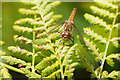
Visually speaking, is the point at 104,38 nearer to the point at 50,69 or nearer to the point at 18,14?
the point at 50,69

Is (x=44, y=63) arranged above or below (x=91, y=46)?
below

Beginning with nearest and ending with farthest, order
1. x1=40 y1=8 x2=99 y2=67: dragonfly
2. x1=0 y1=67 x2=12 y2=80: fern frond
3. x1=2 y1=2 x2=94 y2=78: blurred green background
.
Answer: x1=0 y1=67 x2=12 y2=80: fern frond → x1=40 y1=8 x2=99 y2=67: dragonfly → x1=2 y1=2 x2=94 y2=78: blurred green background

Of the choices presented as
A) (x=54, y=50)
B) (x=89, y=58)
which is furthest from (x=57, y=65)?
(x=89, y=58)

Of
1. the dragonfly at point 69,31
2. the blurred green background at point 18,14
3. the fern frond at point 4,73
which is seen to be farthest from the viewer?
the blurred green background at point 18,14

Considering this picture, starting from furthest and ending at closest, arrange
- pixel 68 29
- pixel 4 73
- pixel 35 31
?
pixel 68 29 < pixel 35 31 < pixel 4 73

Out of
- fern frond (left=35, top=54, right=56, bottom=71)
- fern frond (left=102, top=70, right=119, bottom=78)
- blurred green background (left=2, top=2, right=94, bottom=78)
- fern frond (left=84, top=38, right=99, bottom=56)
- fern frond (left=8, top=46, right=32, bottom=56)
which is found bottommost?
fern frond (left=102, top=70, right=119, bottom=78)

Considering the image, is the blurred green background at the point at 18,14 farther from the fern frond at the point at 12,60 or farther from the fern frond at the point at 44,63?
the fern frond at the point at 44,63

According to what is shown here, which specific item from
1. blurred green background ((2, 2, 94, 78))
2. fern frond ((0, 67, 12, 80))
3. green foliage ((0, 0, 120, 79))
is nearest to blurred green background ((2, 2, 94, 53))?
blurred green background ((2, 2, 94, 78))

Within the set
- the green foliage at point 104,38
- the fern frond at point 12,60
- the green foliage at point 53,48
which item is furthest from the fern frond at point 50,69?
the green foliage at point 104,38

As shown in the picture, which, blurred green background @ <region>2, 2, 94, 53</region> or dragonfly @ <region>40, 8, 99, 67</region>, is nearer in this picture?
dragonfly @ <region>40, 8, 99, 67</region>

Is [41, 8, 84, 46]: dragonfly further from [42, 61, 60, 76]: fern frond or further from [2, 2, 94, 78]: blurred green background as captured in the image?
[42, 61, 60, 76]: fern frond

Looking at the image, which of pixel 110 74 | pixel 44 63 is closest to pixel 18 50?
pixel 44 63
